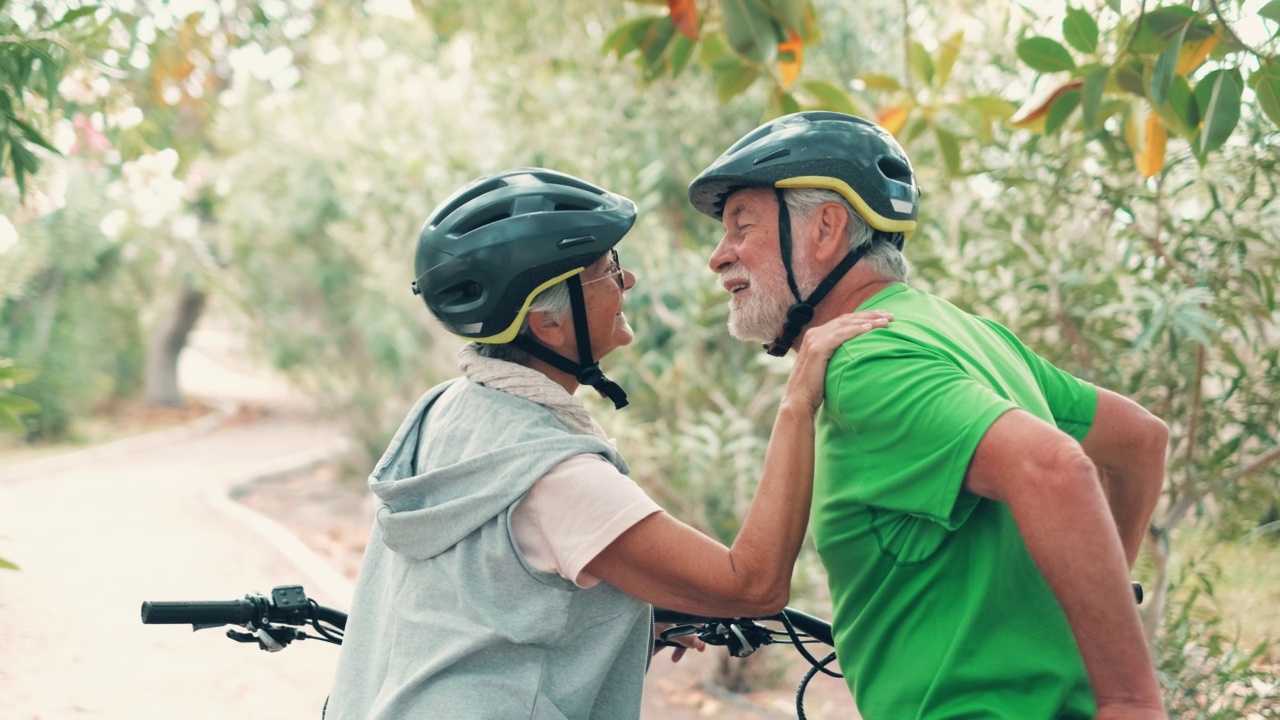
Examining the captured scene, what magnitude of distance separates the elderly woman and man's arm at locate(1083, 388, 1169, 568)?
2.35 ft

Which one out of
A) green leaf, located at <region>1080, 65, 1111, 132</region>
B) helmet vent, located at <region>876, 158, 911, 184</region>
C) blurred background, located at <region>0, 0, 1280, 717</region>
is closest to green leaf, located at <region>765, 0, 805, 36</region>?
blurred background, located at <region>0, 0, 1280, 717</region>

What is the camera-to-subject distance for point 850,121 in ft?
8.29

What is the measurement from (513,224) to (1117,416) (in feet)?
4.62

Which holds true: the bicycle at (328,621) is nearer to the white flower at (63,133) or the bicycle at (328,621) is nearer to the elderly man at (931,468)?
the elderly man at (931,468)

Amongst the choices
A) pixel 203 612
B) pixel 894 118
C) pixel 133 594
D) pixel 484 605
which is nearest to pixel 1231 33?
pixel 894 118

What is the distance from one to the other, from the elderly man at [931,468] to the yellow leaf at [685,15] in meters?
1.27

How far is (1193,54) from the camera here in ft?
10.6

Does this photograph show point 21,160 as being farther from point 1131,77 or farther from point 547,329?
point 1131,77

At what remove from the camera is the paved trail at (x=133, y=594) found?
612 centimetres

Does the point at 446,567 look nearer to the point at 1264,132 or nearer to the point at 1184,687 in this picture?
the point at 1184,687

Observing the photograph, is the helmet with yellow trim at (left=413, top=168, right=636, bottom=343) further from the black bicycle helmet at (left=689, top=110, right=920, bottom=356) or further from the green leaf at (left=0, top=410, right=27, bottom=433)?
the green leaf at (left=0, top=410, right=27, bottom=433)

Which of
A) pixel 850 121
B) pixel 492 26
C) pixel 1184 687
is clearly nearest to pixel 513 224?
pixel 850 121

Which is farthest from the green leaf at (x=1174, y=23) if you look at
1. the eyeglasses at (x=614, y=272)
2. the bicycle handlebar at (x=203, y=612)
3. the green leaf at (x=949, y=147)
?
the bicycle handlebar at (x=203, y=612)

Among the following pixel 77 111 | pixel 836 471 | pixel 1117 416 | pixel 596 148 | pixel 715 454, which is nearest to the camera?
pixel 836 471
